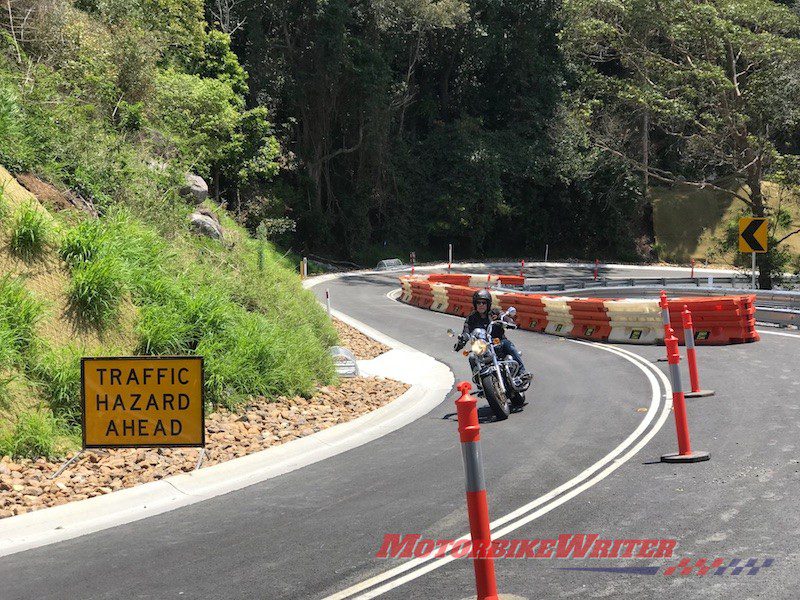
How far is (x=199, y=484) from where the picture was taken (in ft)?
30.3

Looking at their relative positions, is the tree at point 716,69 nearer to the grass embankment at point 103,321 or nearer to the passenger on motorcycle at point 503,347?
the passenger on motorcycle at point 503,347

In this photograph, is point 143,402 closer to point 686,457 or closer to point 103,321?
point 103,321

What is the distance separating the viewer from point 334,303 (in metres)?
30.2

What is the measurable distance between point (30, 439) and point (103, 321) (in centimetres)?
246

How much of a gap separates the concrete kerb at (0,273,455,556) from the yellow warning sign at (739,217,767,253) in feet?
43.8

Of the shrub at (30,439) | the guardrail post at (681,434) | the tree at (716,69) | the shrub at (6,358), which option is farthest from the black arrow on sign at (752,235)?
the shrub at (30,439)

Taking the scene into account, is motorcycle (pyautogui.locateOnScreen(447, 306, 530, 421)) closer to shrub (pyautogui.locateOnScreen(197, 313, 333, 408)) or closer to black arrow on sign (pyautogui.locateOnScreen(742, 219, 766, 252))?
shrub (pyautogui.locateOnScreen(197, 313, 333, 408))

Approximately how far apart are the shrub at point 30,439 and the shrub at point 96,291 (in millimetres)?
2095

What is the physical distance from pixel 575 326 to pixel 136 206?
35.8ft

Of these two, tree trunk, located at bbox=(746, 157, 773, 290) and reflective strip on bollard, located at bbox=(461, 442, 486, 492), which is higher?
tree trunk, located at bbox=(746, 157, 773, 290)

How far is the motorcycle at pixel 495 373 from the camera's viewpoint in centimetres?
1222

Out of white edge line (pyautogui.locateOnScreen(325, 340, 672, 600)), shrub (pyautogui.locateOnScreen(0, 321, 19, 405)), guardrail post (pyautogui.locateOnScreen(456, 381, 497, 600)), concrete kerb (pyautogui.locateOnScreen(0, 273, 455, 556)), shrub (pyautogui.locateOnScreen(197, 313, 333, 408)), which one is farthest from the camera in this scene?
shrub (pyautogui.locateOnScreen(197, 313, 333, 408))

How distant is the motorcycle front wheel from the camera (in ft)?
39.8

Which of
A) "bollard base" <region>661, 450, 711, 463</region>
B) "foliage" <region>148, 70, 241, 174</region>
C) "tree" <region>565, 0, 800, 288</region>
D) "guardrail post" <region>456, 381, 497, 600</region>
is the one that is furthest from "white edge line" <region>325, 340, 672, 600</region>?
"tree" <region>565, 0, 800, 288</region>
